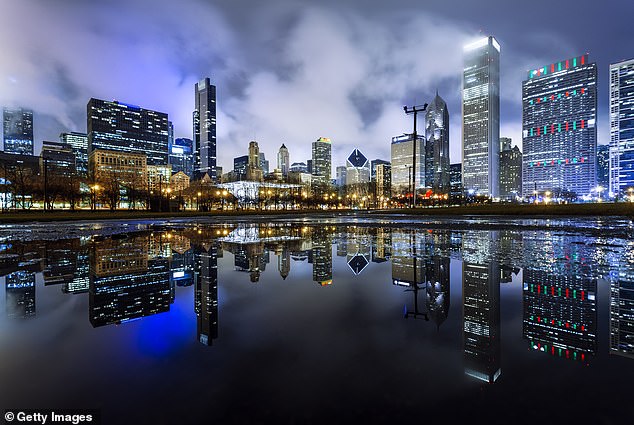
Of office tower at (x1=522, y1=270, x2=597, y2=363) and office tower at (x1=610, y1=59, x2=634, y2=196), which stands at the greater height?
office tower at (x1=610, y1=59, x2=634, y2=196)

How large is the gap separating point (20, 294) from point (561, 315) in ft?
29.2

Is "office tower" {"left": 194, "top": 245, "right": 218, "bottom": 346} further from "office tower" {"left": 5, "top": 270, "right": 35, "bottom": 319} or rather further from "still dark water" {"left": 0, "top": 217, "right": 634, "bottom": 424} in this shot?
"office tower" {"left": 5, "top": 270, "right": 35, "bottom": 319}

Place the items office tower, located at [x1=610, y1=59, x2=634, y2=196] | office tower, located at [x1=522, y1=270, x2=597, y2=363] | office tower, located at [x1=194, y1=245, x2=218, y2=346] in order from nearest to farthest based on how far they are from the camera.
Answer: office tower, located at [x1=522, y1=270, x2=597, y2=363] < office tower, located at [x1=194, y1=245, x2=218, y2=346] < office tower, located at [x1=610, y1=59, x2=634, y2=196]

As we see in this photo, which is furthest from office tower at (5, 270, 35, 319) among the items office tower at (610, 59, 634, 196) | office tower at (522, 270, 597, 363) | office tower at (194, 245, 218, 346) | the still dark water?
office tower at (610, 59, 634, 196)

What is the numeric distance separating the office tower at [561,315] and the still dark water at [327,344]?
3cm

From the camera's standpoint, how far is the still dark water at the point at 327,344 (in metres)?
2.54

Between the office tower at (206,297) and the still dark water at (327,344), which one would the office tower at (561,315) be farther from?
the office tower at (206,297)

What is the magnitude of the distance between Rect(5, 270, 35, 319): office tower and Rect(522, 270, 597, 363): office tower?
6.94 m

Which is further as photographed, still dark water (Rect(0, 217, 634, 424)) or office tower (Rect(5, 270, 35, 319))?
office tower (Rect(5, 270, 35, 319))

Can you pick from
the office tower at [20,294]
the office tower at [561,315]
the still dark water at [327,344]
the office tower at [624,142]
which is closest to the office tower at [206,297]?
the still dark water at [327,344]

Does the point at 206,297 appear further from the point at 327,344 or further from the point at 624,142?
the point at 624,142

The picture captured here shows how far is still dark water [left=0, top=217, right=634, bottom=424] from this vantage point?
2.54 meters

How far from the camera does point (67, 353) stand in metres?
3.51

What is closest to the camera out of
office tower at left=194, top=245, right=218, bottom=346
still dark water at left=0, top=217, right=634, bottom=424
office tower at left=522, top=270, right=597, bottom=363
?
still dark water at left=0, top=217, right=634, bottom=424
